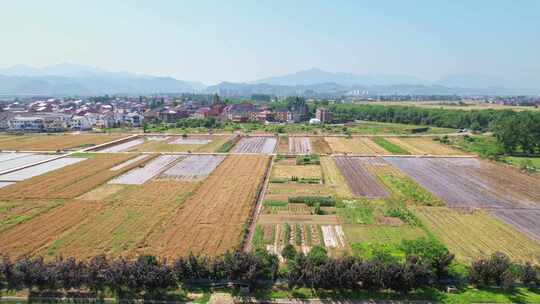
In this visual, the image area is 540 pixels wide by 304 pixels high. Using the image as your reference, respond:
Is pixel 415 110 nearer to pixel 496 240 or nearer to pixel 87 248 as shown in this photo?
pixel 496 240

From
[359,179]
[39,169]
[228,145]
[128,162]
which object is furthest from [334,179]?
[39,169]

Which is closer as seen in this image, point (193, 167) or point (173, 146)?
point (193, 167)

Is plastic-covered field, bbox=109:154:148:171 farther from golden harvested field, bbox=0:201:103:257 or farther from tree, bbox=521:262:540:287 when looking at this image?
tree, bbox=521:262:540:287

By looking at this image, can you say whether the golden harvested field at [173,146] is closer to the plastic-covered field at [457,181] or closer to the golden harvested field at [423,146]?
the plastic-covered field at [457,181]

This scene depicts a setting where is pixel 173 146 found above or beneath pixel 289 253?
above

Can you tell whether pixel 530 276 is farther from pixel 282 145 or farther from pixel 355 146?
pixel 282 145

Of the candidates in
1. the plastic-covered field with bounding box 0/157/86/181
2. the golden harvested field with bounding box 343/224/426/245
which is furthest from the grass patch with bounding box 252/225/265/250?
the plastic-covered field with bounding box 0/157/86/181

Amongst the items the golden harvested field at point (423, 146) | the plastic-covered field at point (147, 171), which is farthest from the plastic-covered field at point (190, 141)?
the golden harvested field at point (423, 146)
